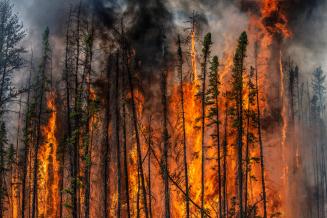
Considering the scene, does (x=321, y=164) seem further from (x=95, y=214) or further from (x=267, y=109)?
(x=95, y=214)

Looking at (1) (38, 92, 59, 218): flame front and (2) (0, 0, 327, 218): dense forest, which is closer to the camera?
(2) (0, 0, 327, 218): dense forest

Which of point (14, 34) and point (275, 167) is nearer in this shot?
point (14, 34)

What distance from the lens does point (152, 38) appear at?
57125mm

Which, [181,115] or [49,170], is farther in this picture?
[49,170]

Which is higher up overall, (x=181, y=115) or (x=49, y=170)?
(x=181, y=115)

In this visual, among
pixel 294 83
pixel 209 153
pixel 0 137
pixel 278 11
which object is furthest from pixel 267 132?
pixel 0 137

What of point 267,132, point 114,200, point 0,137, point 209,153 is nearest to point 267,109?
point 267,132

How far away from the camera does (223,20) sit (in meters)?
57.7

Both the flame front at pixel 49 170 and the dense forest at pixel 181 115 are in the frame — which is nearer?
the dense forest at pixel 181 115

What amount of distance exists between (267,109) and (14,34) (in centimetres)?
3972

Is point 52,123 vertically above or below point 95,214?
above

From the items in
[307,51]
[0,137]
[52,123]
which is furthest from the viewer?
[307,51]

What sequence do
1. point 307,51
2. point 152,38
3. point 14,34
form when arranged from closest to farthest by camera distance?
point 14,34
point 152,38
point 307,51

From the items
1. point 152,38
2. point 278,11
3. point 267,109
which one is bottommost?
point 267,109
